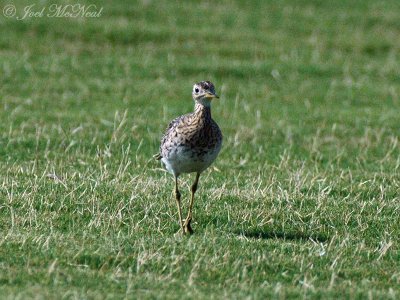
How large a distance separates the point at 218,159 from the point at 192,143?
4144mm

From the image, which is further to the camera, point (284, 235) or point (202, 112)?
point (202, 112)

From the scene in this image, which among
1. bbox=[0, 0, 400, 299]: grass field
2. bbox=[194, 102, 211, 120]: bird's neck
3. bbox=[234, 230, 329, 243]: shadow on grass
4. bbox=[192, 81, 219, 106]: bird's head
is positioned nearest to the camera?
bbox=[0, 0, 400, 299]: grass field

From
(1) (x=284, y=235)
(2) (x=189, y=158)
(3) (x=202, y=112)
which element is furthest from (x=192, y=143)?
(1) (x=284, y=235)

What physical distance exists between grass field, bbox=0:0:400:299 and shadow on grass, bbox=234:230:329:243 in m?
0.03

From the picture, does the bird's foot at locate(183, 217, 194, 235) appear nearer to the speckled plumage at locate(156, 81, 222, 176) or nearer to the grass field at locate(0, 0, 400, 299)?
the grass field at locate(0, 0, 400, 299)

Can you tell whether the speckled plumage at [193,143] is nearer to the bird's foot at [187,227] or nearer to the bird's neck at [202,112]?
the bird's neck at [202,112]

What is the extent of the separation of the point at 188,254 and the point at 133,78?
1221cm

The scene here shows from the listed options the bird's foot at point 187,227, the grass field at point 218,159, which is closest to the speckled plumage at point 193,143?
the bird's foot at point 187,227

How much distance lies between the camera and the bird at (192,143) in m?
9.50

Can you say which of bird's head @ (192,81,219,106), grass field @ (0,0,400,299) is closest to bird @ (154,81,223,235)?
bird's head @ (192,81,219,106)

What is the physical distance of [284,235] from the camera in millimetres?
9531

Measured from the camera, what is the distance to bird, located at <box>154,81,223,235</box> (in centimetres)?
950

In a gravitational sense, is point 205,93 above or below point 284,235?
above

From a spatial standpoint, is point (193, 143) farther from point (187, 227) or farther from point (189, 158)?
point (187, 227)
